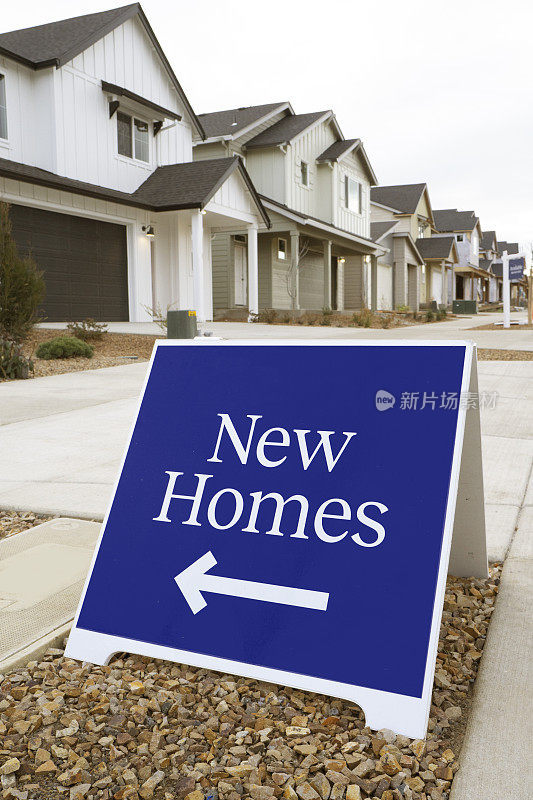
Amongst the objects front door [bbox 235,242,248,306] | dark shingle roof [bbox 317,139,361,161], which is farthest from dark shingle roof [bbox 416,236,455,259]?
front door [bbox 235,242,248,306]

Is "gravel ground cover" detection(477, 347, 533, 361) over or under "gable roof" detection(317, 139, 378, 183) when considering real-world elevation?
under

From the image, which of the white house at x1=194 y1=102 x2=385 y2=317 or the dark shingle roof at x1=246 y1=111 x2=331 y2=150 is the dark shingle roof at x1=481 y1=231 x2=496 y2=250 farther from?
the dark shingle roof at x1=246 y1=111 x2=331 y2=150

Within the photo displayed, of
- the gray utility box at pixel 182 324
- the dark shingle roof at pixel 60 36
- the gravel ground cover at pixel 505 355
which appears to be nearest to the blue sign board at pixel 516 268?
the gravel ground cover at pixel 505 355

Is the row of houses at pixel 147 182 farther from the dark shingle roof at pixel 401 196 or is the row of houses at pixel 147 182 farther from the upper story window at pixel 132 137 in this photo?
the dark shingle roof at pixel 401 196

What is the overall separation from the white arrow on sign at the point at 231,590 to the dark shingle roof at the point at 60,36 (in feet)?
57.4

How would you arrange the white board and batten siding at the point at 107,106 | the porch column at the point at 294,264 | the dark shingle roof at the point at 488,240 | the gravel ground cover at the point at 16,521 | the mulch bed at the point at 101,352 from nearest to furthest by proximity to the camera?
the gravel ground cover at the point at 16,521 → the mulch bed at the point at 101,352 → the white board and batten siding at the point at 107,106 → the porch column at the point at 294,264 → the dark shingle roof at the point at 488,240

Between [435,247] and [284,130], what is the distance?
20.9 meters

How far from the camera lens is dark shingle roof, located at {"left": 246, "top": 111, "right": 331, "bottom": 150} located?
2527 centimetres

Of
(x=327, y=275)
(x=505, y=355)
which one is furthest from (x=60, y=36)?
(x=505, y=355)

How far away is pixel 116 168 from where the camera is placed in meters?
19.2

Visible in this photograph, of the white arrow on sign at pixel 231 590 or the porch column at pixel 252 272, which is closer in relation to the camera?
the white arrow on sign at pixel 231 590

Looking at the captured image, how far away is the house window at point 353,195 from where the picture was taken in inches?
1175

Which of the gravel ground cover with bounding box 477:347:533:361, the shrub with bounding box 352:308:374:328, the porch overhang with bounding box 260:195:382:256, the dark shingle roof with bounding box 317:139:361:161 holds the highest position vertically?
the dark shingle roof with bounding box 317:139:361:161

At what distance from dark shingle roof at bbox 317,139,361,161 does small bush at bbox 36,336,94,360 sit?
18.6 m
